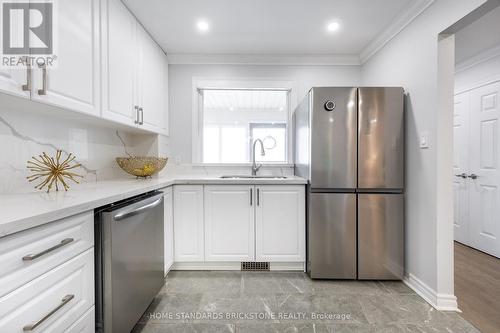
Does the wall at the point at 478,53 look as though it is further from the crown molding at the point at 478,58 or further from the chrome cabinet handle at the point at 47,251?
the chrome cabinet handle at the point at 47,251

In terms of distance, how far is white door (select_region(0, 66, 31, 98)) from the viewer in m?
0.97

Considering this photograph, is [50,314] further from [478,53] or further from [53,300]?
[478,53]

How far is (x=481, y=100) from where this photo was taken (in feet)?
8.81

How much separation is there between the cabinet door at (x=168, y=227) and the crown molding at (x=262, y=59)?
5.40 ft

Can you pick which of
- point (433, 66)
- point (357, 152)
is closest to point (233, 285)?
point (357, 152)

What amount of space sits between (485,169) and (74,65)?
162 inches

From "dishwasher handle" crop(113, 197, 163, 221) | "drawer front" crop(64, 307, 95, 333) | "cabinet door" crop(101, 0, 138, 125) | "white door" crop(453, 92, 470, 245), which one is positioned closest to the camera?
"drawer front" crop(64, 307, 95, 333)

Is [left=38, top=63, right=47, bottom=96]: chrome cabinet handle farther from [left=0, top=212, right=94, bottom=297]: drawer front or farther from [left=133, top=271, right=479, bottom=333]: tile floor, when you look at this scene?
[left=133, top=271, right=479, bottom=333]: tile floor

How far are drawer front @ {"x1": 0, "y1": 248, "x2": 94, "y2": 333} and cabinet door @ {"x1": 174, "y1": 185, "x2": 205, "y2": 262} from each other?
111 cm

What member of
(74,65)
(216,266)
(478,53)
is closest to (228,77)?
(74,65)

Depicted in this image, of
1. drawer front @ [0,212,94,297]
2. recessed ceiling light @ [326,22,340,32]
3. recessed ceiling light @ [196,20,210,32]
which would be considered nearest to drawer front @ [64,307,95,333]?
drawer front @ [0,212,94,297]

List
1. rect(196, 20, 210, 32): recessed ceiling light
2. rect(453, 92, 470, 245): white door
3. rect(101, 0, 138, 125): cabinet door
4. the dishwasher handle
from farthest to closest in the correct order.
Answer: rect(453, 92, 470, 245): white door → rect(196, 20, 210, 32): recessed ceiling light → rect(101, 0, 138, 125): cabinet door → the dishwasher handle

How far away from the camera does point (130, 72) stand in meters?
1.91

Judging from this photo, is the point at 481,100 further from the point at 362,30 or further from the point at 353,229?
the point at 353,229
